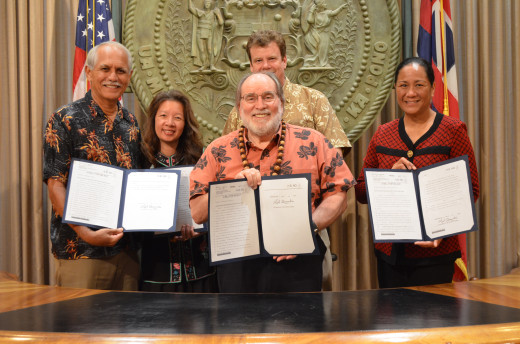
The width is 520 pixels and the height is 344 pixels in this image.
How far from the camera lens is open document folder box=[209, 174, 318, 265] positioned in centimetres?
200

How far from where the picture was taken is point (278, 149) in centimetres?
223

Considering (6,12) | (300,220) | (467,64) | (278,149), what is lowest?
(300,220)

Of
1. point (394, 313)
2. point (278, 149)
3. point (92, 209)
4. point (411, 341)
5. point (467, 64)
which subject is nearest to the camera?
point (411, 341)

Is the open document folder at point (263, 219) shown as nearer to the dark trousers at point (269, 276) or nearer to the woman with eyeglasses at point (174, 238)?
the dark trousers at point (269, 276)

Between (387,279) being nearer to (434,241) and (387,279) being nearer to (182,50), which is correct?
(434,241)

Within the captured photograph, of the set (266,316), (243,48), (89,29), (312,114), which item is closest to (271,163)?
(312,114)

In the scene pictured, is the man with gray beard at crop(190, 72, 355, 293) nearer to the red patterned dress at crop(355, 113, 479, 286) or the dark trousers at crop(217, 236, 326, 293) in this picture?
the dark trousers at crop(217, 236, 326, 293)

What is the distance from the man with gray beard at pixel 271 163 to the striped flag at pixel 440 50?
1672 mm

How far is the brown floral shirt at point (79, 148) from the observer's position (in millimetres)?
2566

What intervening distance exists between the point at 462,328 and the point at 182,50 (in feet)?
9.55

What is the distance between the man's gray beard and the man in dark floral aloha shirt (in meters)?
0.75

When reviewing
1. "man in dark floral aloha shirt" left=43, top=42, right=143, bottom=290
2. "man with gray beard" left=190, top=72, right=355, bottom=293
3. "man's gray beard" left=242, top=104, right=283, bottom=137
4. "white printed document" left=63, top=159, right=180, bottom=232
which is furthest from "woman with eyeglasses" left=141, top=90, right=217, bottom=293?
"man's gray beard" left=242, top=104, right=283, bottom=137

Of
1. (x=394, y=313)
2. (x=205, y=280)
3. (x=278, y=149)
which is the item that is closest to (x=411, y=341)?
(x=394, y=313)

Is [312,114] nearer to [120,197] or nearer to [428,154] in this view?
[428,154]
